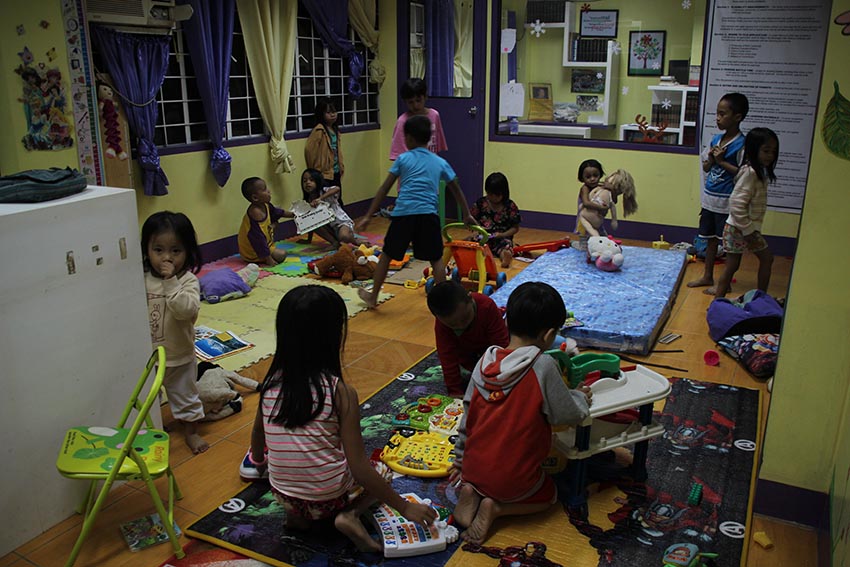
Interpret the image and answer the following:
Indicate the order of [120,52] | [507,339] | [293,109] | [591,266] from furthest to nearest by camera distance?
[293,109]
[591,266]
[120,52]
[507,339]

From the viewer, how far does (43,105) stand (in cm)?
445

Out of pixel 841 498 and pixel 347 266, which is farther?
pixel 347 266

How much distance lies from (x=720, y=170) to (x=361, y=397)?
316 cm

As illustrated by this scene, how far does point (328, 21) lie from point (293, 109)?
92 cm

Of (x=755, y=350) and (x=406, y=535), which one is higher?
(x=755, y=350)

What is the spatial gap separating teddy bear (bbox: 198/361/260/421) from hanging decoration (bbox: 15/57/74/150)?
190 cm

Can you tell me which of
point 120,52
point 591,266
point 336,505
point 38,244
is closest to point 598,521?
point 336,505

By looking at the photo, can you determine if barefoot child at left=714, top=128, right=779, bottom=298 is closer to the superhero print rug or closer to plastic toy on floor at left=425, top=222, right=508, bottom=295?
plastic toy on floor at left=425, top=222, right=508, bottom=295

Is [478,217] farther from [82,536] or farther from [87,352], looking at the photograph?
[82,536]

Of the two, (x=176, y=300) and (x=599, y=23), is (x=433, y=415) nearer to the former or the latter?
(x=176, y=300)

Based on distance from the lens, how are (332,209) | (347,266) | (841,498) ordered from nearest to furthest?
1. (841,498)
2. (347,266)
3. (332,209)

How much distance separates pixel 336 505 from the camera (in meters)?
2.49

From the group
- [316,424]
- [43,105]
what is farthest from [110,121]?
[316,424]

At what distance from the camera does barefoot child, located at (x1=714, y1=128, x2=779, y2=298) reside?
4.73m
